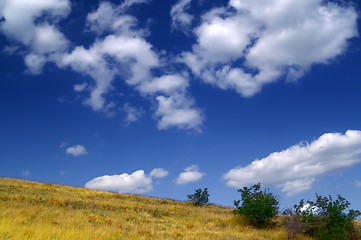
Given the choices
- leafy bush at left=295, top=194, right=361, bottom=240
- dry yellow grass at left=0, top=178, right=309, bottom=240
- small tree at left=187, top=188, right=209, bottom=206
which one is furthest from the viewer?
small tree at left=187, top=188, right=209, bottom=206

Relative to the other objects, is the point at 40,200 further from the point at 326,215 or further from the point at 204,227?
the point at 326,215

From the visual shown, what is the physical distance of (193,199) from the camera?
4131 cm

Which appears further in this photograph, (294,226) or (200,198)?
(200,198)

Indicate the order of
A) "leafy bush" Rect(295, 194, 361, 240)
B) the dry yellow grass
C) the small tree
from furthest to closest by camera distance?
the small tree, "leafy bush" Rect(295, 194, 361, 240), the dry yellow grass

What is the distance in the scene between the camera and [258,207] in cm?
2539

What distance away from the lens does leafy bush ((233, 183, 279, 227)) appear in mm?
25266

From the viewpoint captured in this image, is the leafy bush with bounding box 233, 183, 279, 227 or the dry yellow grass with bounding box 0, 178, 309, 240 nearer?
the dry yellow grass with bounding box 0, 178, 309, 240

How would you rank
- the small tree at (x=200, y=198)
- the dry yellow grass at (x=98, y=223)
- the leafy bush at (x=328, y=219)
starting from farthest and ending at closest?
1. the small tree at (x=200, y=198)
2. the leafy bush at (x=328, y=219)
3. the dry yellow grass at (x=98, y=223)

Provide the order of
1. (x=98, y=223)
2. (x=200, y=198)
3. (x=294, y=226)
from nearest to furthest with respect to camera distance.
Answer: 1. (x=98, y=223)
2. (x=294, y=226)
3. (x=200, y=198)

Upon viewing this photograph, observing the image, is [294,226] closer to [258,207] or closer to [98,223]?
[258,207]

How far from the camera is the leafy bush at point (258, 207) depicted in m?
25.3

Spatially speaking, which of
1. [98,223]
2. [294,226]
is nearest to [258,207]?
[294,226]

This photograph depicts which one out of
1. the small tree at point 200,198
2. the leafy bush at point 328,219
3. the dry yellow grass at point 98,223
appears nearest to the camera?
the dry yellow grass at point 98,223

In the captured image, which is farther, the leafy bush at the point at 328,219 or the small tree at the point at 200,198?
the small tree at the point at 200,198
